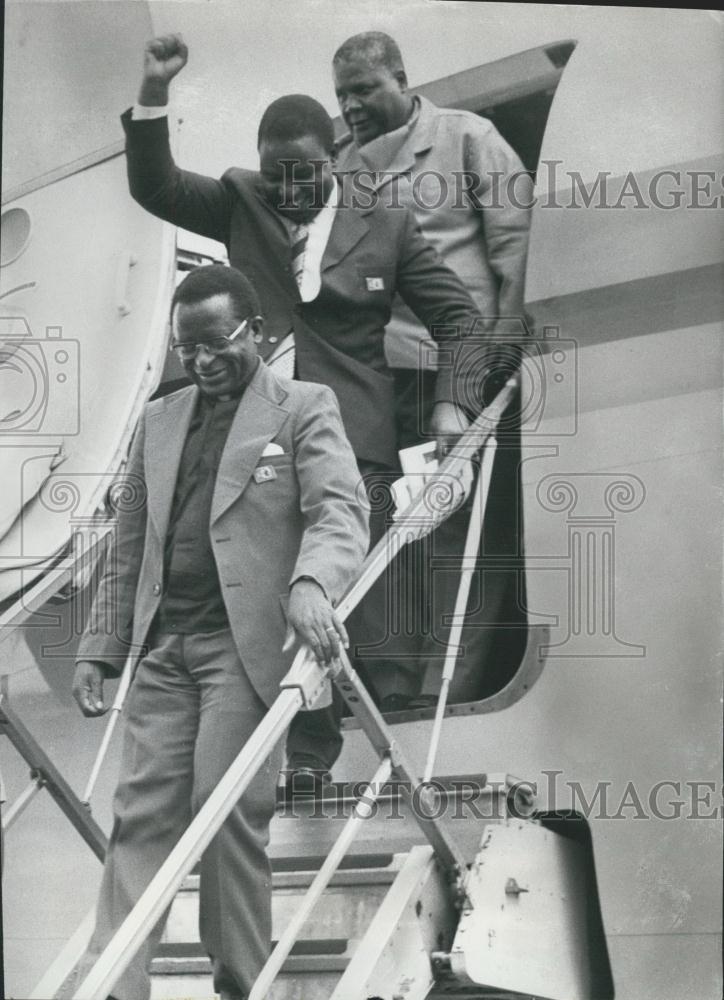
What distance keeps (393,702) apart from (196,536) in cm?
62

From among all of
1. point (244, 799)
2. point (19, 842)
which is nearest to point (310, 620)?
point (244, 799)

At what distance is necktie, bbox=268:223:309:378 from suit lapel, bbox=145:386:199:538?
0.21m

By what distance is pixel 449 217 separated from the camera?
3594 mm

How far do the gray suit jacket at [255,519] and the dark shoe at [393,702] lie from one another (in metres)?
0.37

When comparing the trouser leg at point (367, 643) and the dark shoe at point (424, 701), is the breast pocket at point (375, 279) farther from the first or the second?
the dark shoe at point (424, 701)

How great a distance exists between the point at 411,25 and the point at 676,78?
69cm

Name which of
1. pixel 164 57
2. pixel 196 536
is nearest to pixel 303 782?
pixel 196 536

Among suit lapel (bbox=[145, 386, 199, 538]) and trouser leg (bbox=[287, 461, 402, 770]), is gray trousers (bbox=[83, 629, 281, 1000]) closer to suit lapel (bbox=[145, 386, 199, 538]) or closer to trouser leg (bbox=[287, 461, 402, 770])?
trouser leg (bbox=[287, 461, 402, 770])

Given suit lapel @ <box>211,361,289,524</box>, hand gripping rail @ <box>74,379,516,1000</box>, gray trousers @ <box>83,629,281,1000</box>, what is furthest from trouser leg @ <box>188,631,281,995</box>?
suit lapel @ <box>211,361,289,524</box>

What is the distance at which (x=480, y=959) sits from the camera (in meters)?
3.13

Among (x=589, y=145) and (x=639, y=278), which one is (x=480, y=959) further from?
(x=589, y=145)

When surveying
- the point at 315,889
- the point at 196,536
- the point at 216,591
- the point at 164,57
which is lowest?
the point at 315,889

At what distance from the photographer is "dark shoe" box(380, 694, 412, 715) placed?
11.2ft

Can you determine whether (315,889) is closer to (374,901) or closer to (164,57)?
(374,901)
